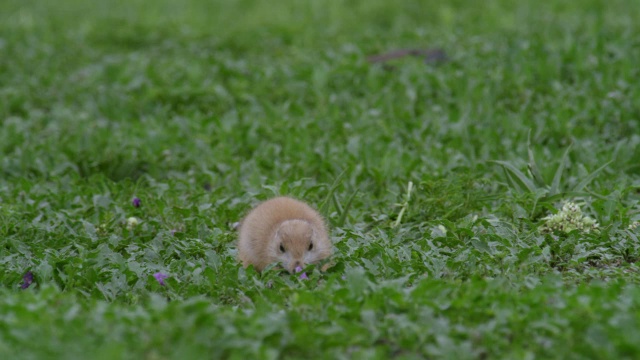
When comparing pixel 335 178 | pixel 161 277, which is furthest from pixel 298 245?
pixel 335 178

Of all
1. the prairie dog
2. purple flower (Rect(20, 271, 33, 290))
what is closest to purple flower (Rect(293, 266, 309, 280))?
the prairie dog

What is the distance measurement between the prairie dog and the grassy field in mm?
148

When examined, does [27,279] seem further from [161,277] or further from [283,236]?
[283,236]

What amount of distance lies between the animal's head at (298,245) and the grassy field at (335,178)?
134 mm

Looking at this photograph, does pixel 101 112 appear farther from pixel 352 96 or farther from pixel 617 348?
pixel 617 348

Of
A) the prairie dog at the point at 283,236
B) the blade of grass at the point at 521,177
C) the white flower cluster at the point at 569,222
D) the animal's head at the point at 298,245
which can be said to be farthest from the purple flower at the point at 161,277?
the blade of grass at the point at 521,177

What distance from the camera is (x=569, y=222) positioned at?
19.9 feet

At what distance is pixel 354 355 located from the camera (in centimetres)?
390

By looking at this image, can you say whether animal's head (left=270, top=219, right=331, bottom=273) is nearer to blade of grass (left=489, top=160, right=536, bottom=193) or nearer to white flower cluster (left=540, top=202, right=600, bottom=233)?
white flower cluster (left=540, top=202, right=600, bottom=233)

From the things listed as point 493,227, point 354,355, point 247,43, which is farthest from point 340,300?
point 247,43

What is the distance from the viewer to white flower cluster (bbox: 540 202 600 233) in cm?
605

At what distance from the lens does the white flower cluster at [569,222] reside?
6.05m

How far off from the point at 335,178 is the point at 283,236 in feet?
6.45

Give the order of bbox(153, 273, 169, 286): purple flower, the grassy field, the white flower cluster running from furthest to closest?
the white flower cluster, bbox(153, 273, 169, 286): purple flower, the grassy field
